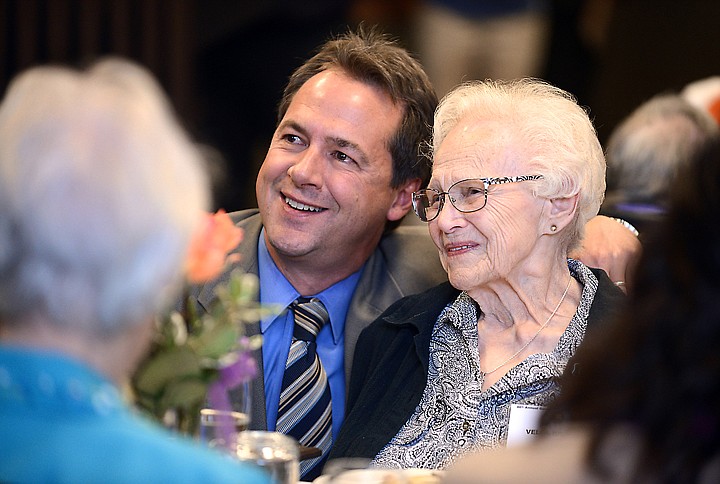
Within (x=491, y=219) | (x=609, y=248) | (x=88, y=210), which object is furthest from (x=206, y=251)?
(x=609, y=248)

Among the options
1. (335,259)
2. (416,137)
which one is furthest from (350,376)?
(416,137)

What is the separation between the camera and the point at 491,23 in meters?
6.94

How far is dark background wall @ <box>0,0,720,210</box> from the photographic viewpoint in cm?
555

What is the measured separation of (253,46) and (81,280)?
4904mm

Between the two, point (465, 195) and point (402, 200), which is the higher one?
point (465, 195)

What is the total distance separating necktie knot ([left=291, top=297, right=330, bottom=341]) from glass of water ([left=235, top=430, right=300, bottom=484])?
116 cm

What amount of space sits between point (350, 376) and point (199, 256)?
1.42 metres

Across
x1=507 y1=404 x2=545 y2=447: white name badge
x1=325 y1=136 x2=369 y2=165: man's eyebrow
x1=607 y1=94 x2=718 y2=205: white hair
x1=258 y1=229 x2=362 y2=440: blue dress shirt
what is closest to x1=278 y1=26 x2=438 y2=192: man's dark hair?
x1=325 y1=136 x2=369 y2=165: man's eyebrow

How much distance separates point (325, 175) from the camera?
318cm

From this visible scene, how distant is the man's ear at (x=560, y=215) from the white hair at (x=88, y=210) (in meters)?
1.56

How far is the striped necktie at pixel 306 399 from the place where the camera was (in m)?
2.90

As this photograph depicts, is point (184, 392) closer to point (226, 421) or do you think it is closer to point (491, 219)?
point (226, 421)

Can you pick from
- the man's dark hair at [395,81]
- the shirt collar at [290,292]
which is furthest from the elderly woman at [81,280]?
the man's dark hair at [395,81]

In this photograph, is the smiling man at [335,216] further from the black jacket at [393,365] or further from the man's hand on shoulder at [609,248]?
the black jacket at [393,365]
